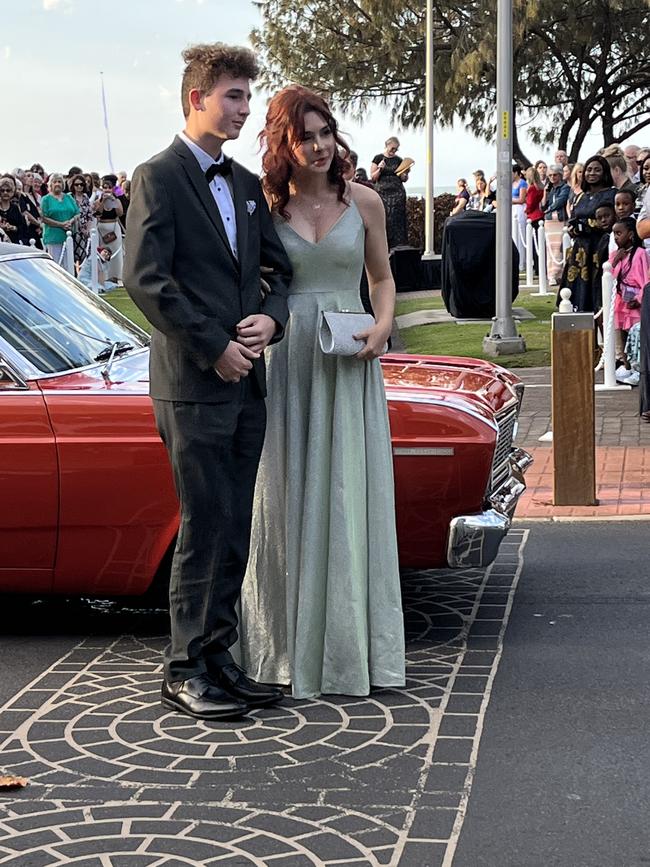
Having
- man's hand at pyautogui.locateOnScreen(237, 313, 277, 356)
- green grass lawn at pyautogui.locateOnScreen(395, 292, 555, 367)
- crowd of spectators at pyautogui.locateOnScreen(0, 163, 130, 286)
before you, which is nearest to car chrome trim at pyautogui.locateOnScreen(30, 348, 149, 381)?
man's hand at pyautogui.locateOnScreen(237, 313, 277, 356)

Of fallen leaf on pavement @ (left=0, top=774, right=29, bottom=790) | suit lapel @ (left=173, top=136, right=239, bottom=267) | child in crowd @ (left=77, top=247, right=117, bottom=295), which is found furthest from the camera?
child in crowd @ (left=77, top=247, right=117, bottom=295)

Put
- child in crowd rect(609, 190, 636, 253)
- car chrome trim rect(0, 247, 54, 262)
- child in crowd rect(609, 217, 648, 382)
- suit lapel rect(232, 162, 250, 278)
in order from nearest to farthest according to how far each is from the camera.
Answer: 1. suit lapel rect(232, 162, 250, 278)
2. car chrome trim rect(0, 247, 54, 262)
3. child in crowd rect(609, 217, 648, 382)
4. child in crowd rect(609, 190, 636, 253)

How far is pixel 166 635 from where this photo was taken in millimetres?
6402

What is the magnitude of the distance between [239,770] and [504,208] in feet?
38.6

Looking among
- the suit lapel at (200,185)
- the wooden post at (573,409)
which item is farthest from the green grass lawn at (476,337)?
the suit lapel at (200,185)

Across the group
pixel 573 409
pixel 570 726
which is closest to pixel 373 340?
pixel 570 726

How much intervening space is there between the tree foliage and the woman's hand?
3687 centimetres

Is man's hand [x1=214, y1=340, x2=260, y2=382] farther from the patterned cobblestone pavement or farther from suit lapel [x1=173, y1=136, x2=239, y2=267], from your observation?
the patterned cobblestone pavement

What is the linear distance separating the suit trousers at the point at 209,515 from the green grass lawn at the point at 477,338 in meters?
10.3

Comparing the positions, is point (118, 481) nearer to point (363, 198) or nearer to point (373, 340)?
point (373, 340)

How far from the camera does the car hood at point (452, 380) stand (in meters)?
6.24

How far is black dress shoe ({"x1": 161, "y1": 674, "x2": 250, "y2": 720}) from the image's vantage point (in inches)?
205

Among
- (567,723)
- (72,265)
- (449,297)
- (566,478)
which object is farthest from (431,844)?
(72,265)

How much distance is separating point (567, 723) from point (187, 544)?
143 cm
